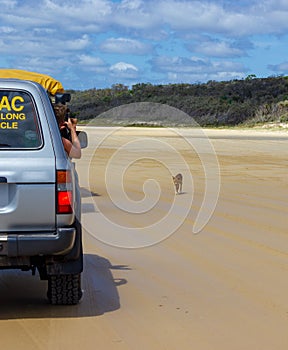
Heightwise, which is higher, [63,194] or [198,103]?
[198,103]

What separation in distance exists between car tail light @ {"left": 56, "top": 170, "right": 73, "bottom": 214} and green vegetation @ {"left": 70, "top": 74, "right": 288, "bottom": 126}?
139 ft

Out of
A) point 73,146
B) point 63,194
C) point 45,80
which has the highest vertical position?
point 45,80

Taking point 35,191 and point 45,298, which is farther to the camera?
point 45,298

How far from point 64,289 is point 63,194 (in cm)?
104

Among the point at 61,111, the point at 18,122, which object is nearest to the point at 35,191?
the point at 18,122

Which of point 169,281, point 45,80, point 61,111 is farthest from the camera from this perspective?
point 45,80

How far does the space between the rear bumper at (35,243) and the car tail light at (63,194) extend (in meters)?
0.15

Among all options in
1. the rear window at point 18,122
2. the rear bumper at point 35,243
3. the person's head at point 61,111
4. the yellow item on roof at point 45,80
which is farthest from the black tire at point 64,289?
the yellow item on roof at point 45,80

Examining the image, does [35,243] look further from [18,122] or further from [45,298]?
[45,298]

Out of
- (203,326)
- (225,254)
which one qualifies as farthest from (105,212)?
(203,326)

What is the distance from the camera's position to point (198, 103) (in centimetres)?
8362

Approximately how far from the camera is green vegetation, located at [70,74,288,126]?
2510 inches

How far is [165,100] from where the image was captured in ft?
300

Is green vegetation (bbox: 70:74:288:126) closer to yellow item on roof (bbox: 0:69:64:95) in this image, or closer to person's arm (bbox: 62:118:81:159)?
yellow item on roof (bbox: 0:69:64:95)
